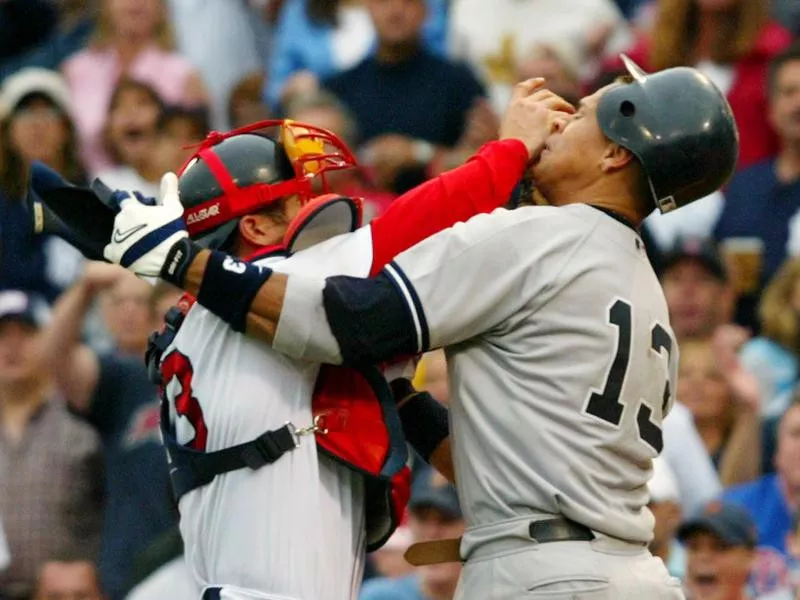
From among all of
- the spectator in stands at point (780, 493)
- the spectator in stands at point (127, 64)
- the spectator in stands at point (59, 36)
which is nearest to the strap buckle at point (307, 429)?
the spectator in stands at point (780, 493)

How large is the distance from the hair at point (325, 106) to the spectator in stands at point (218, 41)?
1.50 m

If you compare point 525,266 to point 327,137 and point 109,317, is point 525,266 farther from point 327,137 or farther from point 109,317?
point 109,317

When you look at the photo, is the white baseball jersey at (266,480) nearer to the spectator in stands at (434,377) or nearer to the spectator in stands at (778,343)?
the spectator in stands at (434,377)

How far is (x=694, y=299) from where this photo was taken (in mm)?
8172

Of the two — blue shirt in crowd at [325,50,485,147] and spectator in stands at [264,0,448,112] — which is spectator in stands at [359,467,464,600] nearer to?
blue shirt in crowd at [325,50,485,147]

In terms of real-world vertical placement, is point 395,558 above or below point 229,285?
below

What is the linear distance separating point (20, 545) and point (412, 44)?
10.5 ft

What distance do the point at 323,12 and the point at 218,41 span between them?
0.92 meters

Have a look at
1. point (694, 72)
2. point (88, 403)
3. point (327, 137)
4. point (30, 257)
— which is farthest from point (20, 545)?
point (694, 72)

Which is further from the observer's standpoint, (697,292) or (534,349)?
(697,292)

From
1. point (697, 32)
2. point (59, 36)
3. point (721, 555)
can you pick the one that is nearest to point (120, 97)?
point (59, 36)

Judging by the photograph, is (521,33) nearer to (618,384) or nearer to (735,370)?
(735,370)

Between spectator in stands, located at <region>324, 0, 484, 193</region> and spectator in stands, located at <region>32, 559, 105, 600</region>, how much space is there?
2.56 meters

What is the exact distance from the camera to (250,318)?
15.6 feet
